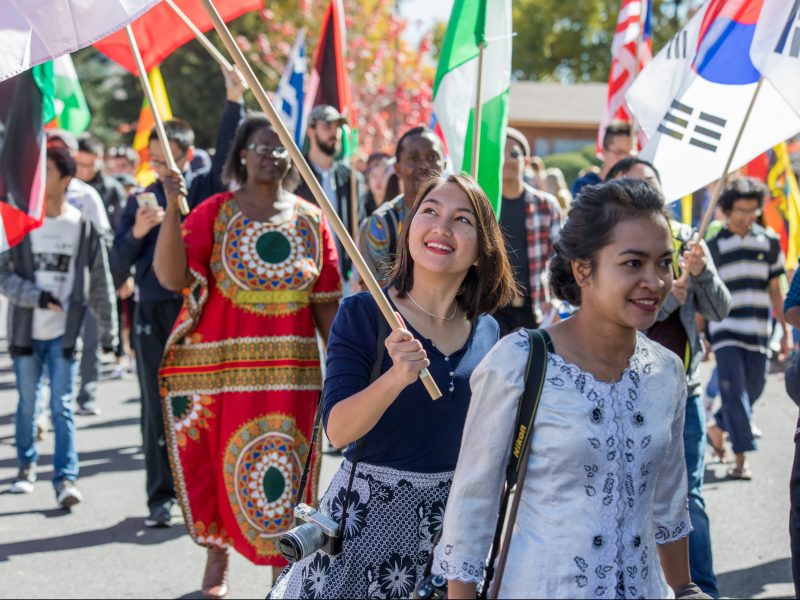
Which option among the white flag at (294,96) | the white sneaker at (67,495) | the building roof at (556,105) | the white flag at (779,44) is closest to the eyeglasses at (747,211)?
the white flag at (294,96)

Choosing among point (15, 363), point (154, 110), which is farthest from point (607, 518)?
point (15, 363)

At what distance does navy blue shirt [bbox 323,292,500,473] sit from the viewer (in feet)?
10.7

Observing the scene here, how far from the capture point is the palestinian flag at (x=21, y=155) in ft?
17.3

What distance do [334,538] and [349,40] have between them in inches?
1261

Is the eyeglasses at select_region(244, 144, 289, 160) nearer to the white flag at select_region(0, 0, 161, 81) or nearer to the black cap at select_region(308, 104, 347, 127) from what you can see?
the white flag at select_region(0, 0, 161, 81)

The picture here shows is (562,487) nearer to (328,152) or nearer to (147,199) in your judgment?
(147,199)

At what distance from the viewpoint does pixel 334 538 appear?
10.3 ft

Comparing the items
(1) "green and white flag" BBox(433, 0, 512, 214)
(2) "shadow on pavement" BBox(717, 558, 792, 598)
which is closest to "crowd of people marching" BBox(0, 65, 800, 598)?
(1) "green and white flag" BBox(433, 0, 512, 214)

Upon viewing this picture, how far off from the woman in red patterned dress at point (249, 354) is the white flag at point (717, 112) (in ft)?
5.51

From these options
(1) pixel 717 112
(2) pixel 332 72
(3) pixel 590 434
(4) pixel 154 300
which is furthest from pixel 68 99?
(3) pixel 590 434

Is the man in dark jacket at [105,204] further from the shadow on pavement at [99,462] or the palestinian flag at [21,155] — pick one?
the palestinian flag at [21,155]

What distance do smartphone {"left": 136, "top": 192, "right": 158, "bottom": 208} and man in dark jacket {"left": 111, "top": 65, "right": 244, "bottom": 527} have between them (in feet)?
0.08

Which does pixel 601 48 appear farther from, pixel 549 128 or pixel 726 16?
pixel 726 16

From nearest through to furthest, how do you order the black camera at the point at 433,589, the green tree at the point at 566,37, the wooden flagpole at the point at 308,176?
the black camera at the point at 433,589
the wooden flagpole at the point at 308,176
the green tree at the point at 566,37
